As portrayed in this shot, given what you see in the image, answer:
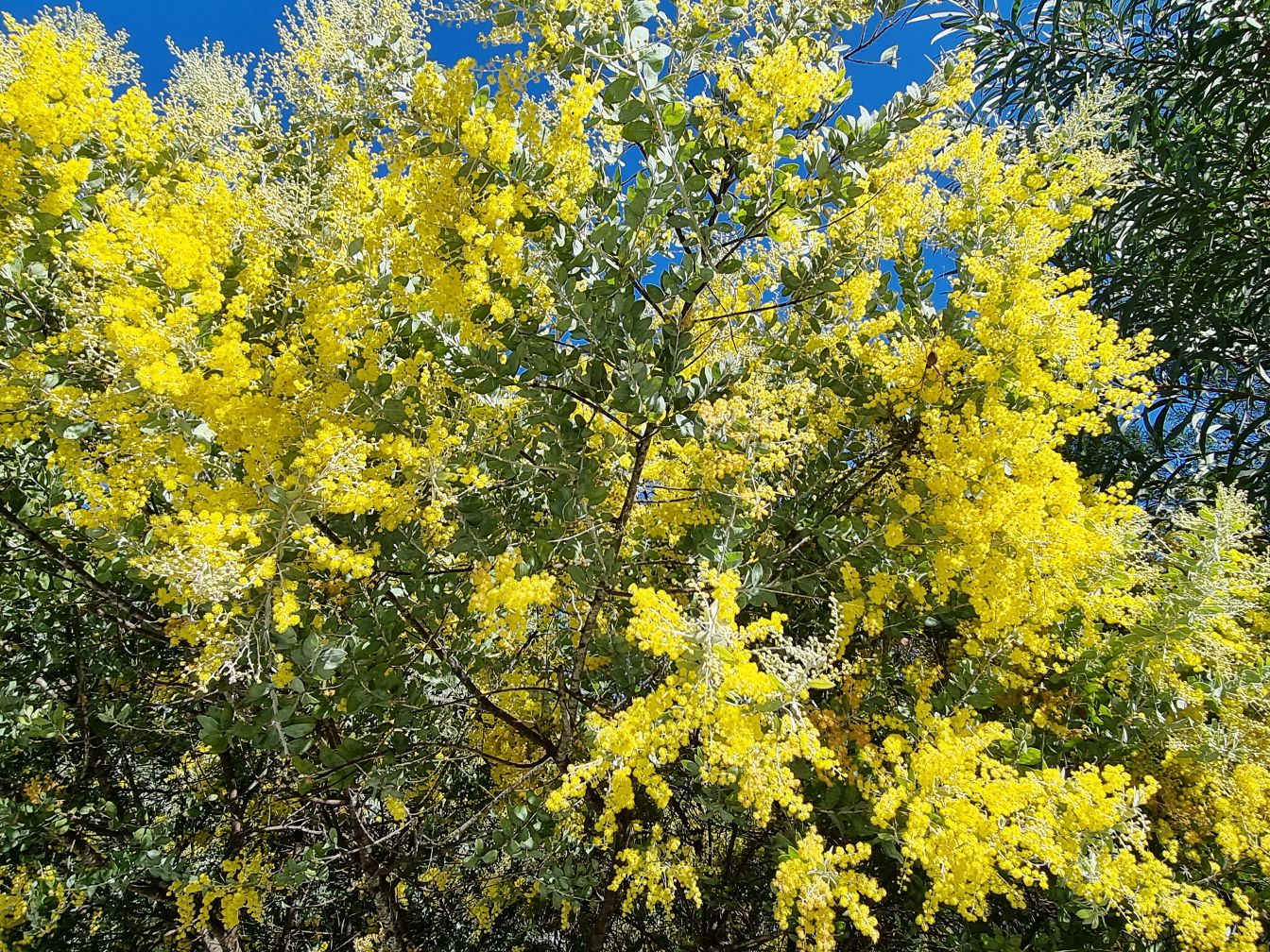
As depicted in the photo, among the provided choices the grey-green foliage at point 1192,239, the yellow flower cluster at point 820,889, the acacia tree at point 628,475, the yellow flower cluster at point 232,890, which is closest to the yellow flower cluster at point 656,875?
the acacia tree at point 628,475

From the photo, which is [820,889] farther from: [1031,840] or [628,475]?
[628,475]

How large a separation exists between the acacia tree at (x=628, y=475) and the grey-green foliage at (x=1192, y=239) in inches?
65.1

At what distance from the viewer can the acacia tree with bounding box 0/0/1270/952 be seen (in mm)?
2047

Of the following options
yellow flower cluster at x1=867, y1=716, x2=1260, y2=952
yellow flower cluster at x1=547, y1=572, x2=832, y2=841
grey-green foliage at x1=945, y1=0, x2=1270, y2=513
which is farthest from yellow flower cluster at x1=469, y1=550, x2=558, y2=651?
grey-green foliage at x1=945, y1=0, x2=1270, y2=513

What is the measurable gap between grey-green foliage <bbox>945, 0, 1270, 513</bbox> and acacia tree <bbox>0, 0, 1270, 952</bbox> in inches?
Answer: 65.1

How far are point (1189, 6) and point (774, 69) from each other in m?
4.89

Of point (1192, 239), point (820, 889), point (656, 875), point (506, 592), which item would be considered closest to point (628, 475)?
point (506, 592)

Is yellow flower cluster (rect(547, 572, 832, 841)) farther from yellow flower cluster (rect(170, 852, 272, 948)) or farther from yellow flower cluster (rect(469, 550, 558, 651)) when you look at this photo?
yellow flower cluster (rect(170, 852, 272, 948))

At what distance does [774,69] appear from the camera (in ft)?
6.54

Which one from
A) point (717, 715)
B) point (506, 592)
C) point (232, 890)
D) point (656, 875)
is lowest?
point (232, 890)

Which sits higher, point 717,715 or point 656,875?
point 717,715

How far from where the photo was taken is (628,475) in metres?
2.88

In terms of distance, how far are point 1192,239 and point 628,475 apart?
13.4 feet

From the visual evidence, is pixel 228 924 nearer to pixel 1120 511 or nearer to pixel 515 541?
→ pixel 515 541
